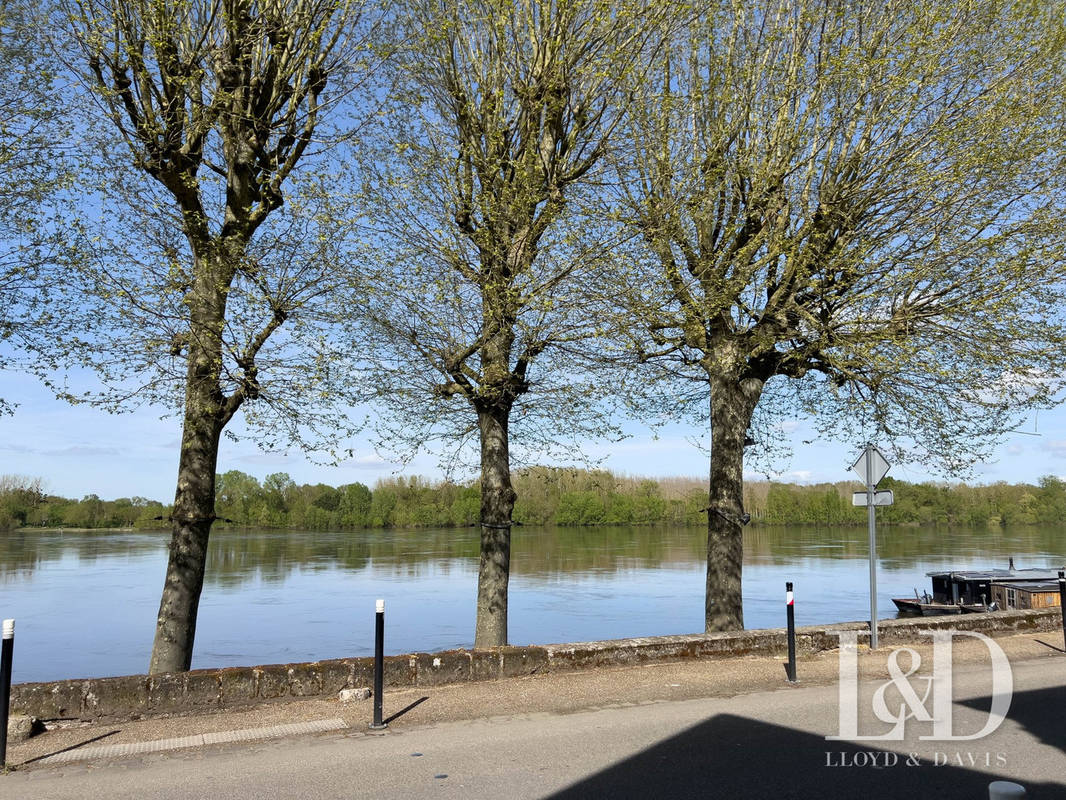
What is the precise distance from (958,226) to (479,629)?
983 cm

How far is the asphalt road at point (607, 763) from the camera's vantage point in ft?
18.0

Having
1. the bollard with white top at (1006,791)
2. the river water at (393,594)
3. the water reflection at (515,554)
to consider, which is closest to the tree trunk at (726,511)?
the bollard with white top at (1006,791)

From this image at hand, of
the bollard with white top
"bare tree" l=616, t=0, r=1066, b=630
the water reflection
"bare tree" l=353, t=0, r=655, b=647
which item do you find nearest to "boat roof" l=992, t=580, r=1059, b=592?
"bare tree" l=616, t=0, r=1066, b=630

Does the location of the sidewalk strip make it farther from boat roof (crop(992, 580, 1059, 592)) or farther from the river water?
boat roof (crop(992, 580, 1059, 592))

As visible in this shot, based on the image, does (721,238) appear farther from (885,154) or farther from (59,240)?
(59,240)

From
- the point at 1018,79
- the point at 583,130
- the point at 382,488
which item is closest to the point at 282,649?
the point at 583,130

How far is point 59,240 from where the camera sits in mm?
11156

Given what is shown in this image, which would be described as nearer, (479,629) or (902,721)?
(902,721)

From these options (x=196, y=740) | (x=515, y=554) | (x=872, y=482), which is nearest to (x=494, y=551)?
(x=872, y=482)

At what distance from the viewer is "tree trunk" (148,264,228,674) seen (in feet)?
32.5

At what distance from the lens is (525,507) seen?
4370 inches

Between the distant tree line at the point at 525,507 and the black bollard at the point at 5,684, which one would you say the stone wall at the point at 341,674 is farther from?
the distant tree line at the point at 525,507

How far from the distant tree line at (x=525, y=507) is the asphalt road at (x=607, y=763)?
92.6 meters

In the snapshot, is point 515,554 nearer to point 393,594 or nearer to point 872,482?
point 393,594
